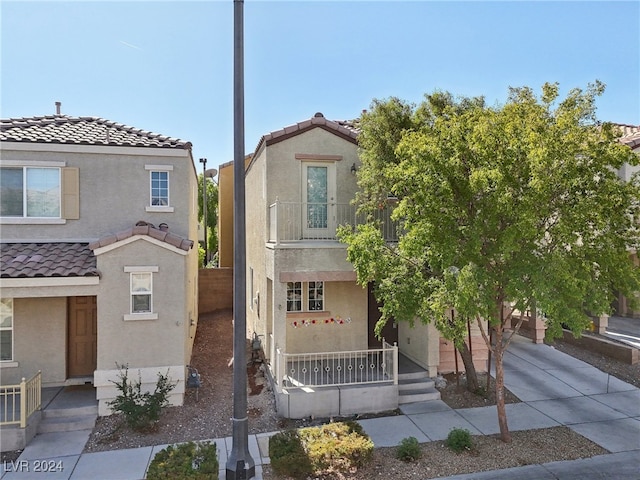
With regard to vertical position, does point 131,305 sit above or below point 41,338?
above

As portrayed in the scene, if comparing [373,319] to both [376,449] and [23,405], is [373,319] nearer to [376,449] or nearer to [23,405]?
[376,449]

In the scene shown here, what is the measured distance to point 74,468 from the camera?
727 cm

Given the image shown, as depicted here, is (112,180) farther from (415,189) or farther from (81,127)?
(415,189)

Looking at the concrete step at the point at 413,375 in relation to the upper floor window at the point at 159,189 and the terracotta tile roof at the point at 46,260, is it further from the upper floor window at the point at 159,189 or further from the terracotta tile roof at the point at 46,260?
the terracotta tile roof at the point at 46,260

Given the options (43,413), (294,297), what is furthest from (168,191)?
(43,413)

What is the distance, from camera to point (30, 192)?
10656mm

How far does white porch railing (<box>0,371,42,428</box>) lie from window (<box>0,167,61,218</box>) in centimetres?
443

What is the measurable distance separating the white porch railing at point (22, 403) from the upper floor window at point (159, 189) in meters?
4.95

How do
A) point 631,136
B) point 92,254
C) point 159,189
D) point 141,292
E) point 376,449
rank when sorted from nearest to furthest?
point 376,449 < point 141,292 < point 92,254 < point 159,189 < point 631,136

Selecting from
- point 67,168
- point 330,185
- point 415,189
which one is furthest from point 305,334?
point 67,168

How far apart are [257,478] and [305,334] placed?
17.0 ft

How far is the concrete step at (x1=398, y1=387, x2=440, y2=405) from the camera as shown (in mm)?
10133

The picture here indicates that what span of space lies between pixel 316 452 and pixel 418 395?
14.0 feet

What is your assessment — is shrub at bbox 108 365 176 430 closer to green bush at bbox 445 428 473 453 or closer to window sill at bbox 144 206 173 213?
window sill at bbox 144 206 173 213
